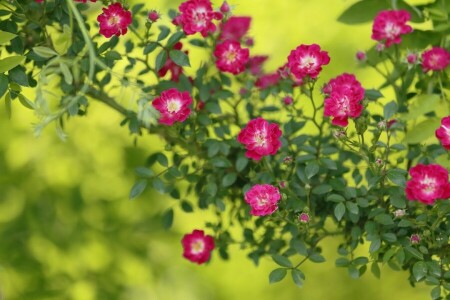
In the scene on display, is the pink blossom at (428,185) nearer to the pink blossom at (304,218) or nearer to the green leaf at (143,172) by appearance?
the pink blossom at (304,218)

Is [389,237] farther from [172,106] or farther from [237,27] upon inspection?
[237,27]

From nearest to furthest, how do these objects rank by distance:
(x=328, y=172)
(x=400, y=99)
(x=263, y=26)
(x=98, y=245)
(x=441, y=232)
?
1. (x=441, y=232)
2. (x=328, y=172)
3. (x=400, y=99)
4. (x=98, y=245)
5. (x=263, y=26)

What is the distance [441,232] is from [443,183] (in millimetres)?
217

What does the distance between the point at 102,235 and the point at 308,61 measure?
1.07m

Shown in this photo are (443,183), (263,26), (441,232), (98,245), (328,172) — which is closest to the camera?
(443,183)

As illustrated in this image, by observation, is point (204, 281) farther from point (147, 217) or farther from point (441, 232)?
point (441, 232)

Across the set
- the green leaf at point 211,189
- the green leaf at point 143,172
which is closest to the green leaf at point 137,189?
the green leaf at point 143,172

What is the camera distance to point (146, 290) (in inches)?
93.4

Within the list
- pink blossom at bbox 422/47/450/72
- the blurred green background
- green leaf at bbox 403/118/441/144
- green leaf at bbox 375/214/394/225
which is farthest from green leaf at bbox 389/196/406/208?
the blurred green background

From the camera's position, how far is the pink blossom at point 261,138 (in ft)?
4.85

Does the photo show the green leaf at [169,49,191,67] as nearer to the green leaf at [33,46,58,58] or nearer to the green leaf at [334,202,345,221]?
the green leaf at [33,46,58,58]

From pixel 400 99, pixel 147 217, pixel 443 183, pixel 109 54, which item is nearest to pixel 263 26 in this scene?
pixel 147 217

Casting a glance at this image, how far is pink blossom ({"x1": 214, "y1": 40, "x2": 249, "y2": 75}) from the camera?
1648 mm

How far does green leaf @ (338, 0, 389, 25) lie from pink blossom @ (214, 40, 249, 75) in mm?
307
